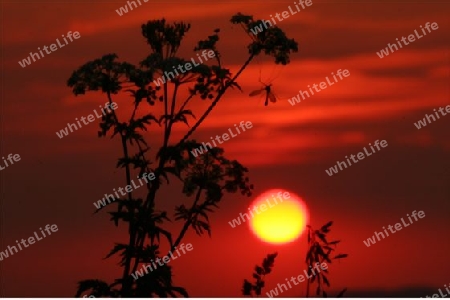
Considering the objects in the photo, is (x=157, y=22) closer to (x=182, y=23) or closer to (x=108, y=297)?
(x=182, y=23)

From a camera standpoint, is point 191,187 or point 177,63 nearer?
point 177,63

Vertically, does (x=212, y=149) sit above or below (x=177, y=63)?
below

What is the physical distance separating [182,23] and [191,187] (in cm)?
371

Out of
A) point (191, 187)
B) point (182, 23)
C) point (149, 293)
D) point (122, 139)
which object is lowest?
point (149, 293)

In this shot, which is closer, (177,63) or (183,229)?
(177,63)

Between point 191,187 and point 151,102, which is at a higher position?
point 151,102

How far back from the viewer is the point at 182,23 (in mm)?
20719

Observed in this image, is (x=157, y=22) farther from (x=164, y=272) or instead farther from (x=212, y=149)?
(x=164, y=272)

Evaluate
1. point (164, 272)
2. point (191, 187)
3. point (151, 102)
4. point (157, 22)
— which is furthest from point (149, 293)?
point (157, 22)

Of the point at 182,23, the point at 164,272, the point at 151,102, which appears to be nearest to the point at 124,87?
the point at 151,102

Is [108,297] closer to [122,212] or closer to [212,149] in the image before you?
[122,212]

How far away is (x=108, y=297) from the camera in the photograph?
21391 millimetres

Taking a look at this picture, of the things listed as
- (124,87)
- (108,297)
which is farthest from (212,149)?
(108,297)

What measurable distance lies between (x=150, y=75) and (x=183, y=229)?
3.52m
